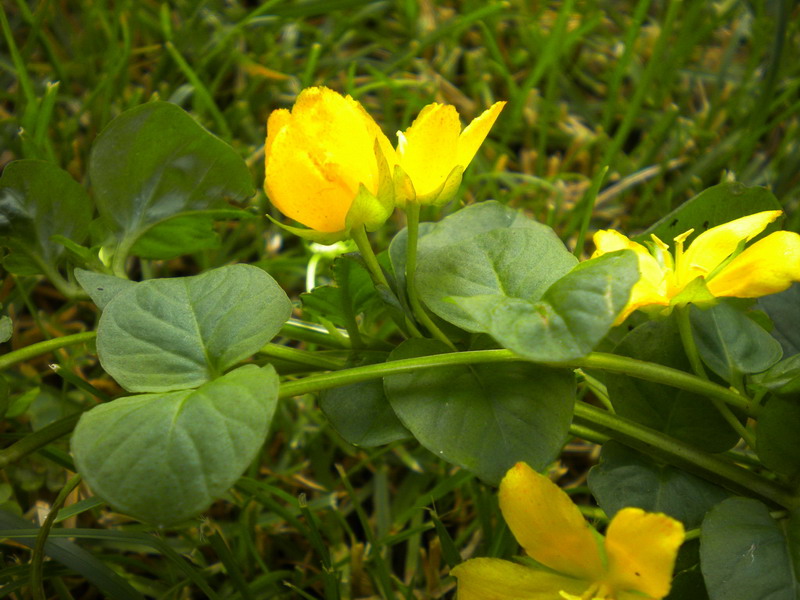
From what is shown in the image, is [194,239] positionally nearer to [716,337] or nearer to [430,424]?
[430,424]

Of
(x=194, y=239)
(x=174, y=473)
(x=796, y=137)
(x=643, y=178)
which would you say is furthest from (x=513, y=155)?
(x=174, y=473)

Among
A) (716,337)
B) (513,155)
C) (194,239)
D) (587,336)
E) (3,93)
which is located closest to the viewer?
(587,336)

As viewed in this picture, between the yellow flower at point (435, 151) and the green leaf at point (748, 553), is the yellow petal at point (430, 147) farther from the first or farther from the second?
the green leaf at point (748, 553)

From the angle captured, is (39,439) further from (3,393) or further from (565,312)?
(565,312)

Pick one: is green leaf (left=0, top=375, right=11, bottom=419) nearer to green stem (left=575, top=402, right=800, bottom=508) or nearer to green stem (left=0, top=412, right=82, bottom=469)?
green stem (left=0, top=412, right=82, bottom=469)

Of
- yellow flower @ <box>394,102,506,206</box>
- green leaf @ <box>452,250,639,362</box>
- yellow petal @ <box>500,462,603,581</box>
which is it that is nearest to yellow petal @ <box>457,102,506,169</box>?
yellow flower @ <box>394,102,506,206</box>

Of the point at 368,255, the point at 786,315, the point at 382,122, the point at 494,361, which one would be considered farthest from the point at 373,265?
the point at 382,122

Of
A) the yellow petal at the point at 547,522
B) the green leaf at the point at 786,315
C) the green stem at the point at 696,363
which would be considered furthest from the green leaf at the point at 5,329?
the green leaf at the point at 786,315
